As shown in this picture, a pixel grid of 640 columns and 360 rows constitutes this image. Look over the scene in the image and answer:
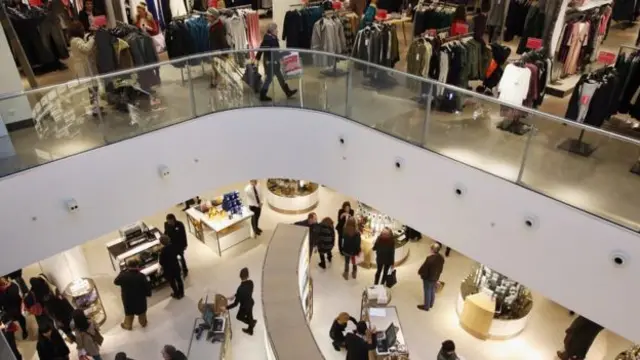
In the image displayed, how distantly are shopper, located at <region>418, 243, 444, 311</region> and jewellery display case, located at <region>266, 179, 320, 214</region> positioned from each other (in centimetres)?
370

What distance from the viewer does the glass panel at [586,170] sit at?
542 centimetres

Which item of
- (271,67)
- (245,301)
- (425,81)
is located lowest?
(245,301)

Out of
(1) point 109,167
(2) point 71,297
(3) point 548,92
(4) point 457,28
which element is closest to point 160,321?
(2) point 71,297

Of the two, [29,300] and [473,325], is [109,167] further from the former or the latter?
[473,325]

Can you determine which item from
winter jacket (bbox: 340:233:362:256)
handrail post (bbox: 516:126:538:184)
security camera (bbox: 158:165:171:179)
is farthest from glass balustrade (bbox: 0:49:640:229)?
winter jacket (bbox: 340:233:362:256)

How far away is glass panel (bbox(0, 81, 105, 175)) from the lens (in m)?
6.07

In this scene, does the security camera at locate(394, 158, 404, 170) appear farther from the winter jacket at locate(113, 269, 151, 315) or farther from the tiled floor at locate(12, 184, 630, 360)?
the winter jacket at locate(113, 269, 151, 315)

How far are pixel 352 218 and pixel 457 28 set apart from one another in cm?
386

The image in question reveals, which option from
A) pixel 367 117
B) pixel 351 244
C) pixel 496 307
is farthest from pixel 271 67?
pixel 496 307

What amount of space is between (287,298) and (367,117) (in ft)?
9.72

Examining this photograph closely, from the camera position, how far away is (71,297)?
7.87 meters

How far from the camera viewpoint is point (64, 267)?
8.32m

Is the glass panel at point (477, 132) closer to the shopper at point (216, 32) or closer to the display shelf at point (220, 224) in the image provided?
the shopper at point (216, 32)

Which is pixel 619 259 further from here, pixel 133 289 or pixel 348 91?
pixel 133 289
